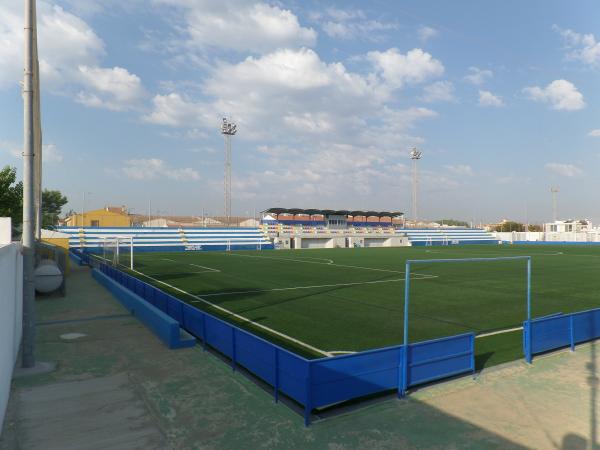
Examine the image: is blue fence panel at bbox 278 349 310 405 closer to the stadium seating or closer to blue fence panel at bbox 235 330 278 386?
blue fence panel at bbox 235 330 278 386

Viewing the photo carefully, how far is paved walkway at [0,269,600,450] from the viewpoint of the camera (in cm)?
664

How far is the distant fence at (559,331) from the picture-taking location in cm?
1070

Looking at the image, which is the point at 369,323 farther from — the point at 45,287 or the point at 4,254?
the point at 45,287

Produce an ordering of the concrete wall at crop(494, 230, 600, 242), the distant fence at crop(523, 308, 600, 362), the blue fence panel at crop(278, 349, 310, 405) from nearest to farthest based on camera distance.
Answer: the blue fence panel at crop(278, 349, 310, 405) → the distant fence at crop(523, 308, 600, 362) → the concrete wall at crop(494, 230, 600, 242)

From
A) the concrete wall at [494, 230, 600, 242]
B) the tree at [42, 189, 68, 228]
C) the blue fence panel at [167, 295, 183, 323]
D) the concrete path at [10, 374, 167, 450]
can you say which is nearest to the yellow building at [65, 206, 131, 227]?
the tree at [42, 189, 68, 228]

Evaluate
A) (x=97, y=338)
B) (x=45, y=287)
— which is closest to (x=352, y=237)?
(x=45, y=287)

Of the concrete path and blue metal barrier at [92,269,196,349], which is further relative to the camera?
blue metal barrier at [92,269,196,349]

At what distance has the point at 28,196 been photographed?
9914 mm

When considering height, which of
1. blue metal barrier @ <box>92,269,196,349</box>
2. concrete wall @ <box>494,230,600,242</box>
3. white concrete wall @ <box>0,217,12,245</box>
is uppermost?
white concrete wall @ <box>0,217,12,245</box>

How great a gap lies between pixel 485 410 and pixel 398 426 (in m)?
1.81

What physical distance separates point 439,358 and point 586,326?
234 inches

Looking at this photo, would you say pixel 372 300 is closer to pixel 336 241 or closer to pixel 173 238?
pixel 173 238

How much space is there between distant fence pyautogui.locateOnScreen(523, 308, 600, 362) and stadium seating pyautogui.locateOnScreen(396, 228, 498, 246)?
2796 inches

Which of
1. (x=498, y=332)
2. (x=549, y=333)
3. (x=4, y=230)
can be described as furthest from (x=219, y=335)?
(x=498, y=332)
